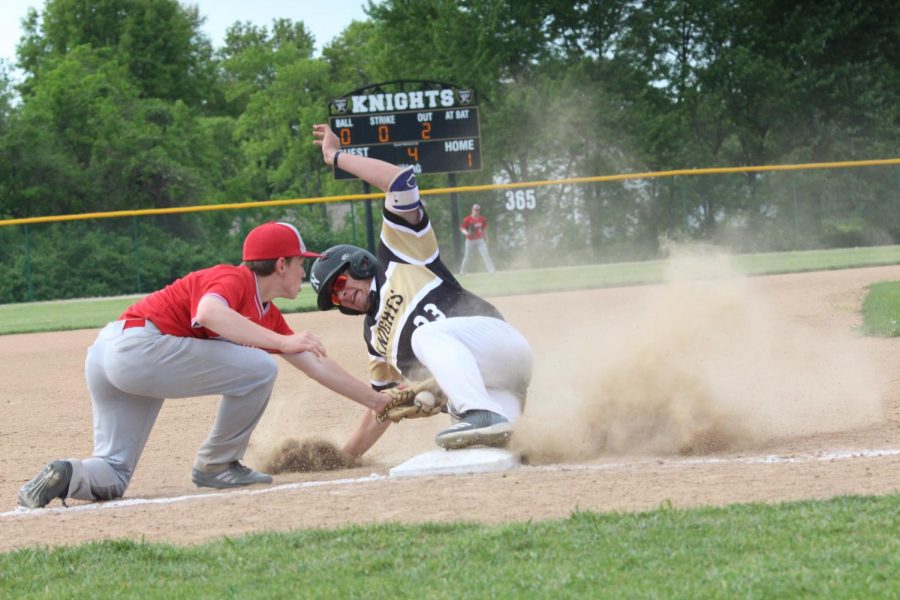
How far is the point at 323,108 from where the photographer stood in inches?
2004

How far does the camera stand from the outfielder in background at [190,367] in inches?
200

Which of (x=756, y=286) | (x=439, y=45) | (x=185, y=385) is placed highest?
(x=439, y=45)

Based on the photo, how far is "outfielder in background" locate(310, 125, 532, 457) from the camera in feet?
17.1

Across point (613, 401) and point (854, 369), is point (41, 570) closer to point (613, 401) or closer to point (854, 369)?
point (613, 401)

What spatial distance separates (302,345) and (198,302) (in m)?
0.53

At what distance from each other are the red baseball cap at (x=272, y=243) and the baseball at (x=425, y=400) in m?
0.79

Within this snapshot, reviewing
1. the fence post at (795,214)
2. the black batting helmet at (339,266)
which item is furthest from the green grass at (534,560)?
the fence post at (795,214)

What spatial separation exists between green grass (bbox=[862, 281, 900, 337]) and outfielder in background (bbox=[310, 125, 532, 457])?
198 inches

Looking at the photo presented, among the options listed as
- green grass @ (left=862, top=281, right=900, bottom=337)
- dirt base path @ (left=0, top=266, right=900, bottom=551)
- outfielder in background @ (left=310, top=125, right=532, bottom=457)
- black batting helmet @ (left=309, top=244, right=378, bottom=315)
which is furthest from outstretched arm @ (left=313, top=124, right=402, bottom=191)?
green grass @ (left=862, top=281, right=900, bottom=337)

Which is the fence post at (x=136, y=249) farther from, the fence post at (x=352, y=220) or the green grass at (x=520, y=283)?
the fence post at (x=352, y=220)

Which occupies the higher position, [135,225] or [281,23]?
[281,23]

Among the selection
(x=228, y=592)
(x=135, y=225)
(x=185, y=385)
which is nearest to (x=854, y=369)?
(x=185, y=385)

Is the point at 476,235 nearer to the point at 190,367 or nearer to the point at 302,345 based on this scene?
the point at 190,367

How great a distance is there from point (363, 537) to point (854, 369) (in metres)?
5.14
